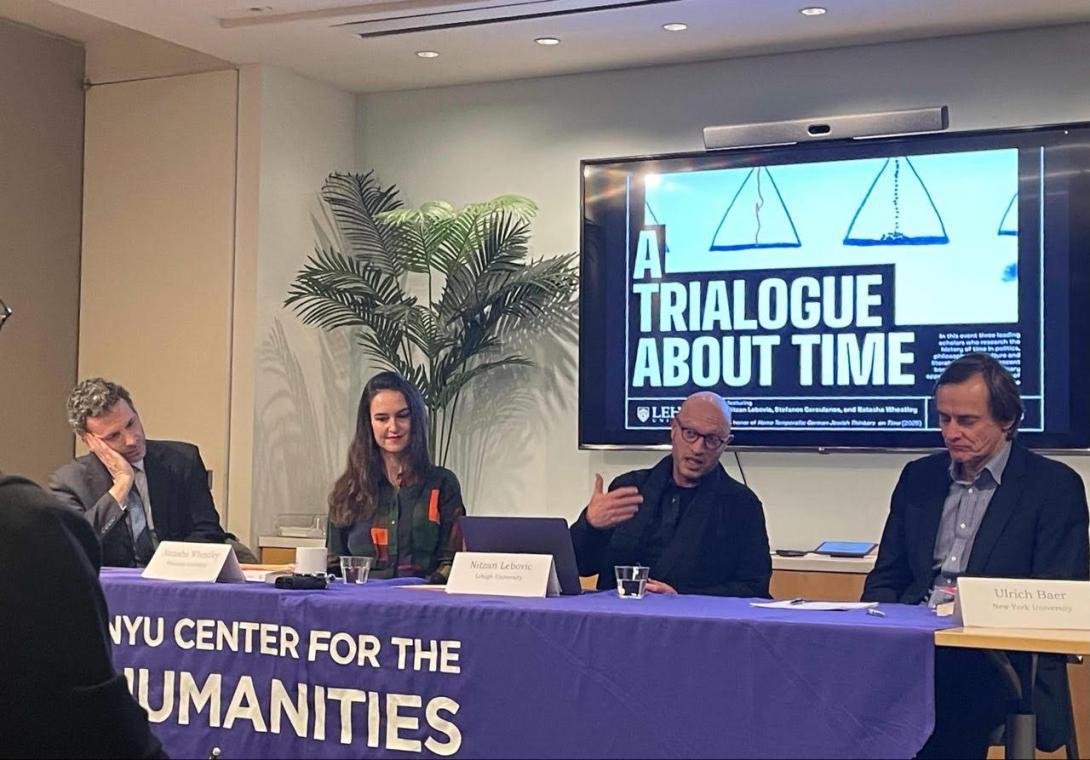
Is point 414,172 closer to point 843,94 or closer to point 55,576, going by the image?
point 843,94

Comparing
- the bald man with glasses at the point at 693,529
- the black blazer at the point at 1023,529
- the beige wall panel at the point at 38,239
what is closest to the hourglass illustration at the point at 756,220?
the bald man with glasses at the point at 693,529

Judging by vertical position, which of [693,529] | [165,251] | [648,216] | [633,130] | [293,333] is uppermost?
[633,130]

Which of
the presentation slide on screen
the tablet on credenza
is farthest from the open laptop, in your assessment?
the presentation slide on screen

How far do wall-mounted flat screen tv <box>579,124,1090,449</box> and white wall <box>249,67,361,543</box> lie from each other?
3.84 feet

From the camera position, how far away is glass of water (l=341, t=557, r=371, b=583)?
3.58 metres

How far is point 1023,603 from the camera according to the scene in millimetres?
2854

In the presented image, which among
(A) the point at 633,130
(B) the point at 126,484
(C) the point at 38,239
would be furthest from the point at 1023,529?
(C) the point at 38,239

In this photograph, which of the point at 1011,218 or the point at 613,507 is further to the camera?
the point at 1011,218

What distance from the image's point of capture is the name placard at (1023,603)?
2818mm

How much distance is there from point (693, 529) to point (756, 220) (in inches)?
70.6

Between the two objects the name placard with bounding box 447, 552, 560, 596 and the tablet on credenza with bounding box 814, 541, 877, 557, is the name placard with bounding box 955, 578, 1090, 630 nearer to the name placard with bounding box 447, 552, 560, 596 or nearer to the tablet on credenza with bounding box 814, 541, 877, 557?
the name placard with bounding box 447, 552, 560, 596

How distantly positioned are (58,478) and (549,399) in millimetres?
2205

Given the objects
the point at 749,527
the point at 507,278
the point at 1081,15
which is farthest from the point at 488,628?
the point at 1081,15

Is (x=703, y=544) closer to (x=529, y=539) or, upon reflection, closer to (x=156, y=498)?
(x=529, y=539)
